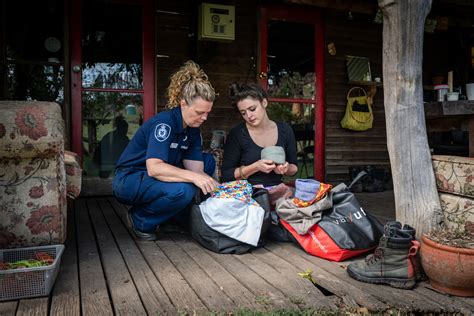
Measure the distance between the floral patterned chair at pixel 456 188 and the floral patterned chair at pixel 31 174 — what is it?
2.00 m

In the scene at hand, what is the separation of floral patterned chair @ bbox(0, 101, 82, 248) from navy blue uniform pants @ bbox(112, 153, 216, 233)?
0.46m

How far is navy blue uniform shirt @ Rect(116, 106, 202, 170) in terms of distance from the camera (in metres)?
2.37

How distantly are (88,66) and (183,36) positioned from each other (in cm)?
107

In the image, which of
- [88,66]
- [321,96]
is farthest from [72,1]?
[321,96]

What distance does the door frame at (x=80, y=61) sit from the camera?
4055mm

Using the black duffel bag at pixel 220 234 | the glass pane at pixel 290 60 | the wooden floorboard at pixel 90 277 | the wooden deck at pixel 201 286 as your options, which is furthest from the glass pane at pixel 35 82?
the black duffel bag at pixel 220 234

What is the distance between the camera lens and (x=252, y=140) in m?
2.81

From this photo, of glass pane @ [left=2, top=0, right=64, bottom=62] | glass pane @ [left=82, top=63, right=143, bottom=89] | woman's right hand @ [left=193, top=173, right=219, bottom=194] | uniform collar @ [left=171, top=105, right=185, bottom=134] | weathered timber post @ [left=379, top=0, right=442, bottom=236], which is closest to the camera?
weathered timber post @ [left=379, top=0, right=442, bottom=236]

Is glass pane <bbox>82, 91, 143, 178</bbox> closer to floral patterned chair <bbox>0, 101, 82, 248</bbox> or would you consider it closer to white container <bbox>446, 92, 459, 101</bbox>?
floral patterned chair <bbox>0, 101, 82, 248</bbox>

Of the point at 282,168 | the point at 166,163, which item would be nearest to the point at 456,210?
the point at 282,168

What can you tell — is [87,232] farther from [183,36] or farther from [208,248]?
[183,36]

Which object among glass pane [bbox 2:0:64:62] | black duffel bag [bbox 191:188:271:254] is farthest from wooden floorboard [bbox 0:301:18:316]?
glass pane [bbox 2:0:64:62]

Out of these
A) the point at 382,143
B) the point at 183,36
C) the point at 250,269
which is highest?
the point at 183,36

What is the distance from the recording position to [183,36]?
447cm
